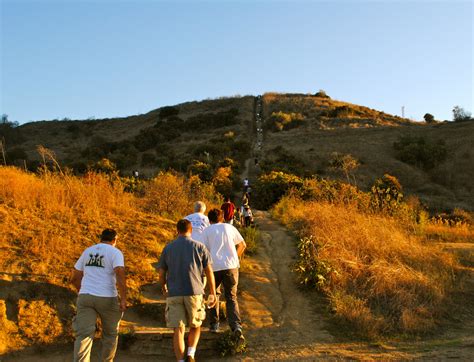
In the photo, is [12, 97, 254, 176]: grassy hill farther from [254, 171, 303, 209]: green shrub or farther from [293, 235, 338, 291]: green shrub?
[293, 235, 338, 291]: green shrub

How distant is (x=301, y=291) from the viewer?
8547 mm

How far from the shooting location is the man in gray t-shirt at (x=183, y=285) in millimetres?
5180

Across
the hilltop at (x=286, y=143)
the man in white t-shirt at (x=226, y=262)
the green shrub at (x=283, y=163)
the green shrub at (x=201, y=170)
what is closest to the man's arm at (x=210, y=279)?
the man in white t-shirt at (x=226, y=262)

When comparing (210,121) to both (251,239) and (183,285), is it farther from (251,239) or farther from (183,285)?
(183,285)

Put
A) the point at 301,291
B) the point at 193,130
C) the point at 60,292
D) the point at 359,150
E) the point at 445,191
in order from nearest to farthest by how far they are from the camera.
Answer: the point at 60,292, the point at 301,291, the point at 445,191, the point at 359,150, the point at 193,130

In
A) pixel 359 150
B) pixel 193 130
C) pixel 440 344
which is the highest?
pixel 193 130

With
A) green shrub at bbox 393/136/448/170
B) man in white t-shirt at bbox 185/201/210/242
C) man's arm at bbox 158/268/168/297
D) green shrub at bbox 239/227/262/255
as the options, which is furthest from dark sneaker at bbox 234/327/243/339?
green shrub at bbox 393/136/448/170

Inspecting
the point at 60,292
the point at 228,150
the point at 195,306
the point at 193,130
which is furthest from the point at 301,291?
the point at 193,130

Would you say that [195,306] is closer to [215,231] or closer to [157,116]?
[215,231]

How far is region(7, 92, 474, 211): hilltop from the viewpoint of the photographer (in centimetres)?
3079

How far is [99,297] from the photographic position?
4.93 metres

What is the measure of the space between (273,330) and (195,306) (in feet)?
7.24

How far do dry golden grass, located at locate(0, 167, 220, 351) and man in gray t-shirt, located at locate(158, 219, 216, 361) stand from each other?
2096mm

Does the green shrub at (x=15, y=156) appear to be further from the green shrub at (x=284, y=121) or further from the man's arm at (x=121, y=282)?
the man's arm at (x=121, y=282)
